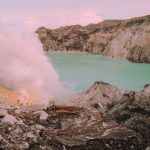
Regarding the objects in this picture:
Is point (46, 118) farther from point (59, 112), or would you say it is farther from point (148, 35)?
point (148, 35)

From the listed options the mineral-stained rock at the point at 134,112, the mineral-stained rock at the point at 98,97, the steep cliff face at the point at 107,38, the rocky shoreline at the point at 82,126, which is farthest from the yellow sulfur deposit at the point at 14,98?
the steep cliff face at the point at 107,38

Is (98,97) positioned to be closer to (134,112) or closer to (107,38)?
(134,112)

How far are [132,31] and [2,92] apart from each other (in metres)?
123

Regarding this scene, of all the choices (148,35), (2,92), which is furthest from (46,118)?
(148,35)

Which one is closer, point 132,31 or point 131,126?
point 131,126

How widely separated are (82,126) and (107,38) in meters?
138

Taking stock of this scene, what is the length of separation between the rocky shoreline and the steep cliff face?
10572cm

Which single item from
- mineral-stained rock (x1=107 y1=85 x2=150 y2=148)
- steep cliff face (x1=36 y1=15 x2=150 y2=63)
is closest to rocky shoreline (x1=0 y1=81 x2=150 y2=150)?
mineral-stained rock (x1=107 y1=85 x2=150 y2=148)

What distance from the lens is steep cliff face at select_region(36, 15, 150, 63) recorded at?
5679 inches

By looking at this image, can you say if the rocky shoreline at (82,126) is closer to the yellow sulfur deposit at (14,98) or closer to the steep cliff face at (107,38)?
the yellow sulfur deposit at (14,98)

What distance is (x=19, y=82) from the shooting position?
31.2m

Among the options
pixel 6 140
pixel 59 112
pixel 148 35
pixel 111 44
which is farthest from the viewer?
pixel 111 44

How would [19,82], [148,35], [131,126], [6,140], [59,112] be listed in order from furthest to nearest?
[148,35], [19,82], [59,112], [131,126], [6,140]

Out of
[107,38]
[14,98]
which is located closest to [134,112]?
[14,98]
